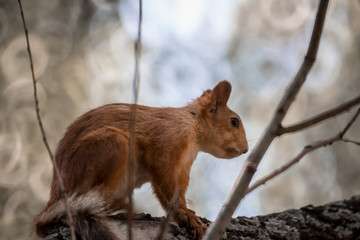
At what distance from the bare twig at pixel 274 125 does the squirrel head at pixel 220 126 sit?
172cm

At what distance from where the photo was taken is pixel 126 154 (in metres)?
2.58

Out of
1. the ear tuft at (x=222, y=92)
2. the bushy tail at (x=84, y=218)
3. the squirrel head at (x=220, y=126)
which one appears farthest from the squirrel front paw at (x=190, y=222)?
the ear tuft at (x=222, y=92)

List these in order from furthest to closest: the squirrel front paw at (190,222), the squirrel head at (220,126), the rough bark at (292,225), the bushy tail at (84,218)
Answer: the squirrel head at (220,126), the squirrel front paw at (190,222), the rough bark at (292,225), the bushy tail at (84,218)

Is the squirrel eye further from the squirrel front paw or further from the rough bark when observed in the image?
the rough bark

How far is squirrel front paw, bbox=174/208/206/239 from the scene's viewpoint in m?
2.49

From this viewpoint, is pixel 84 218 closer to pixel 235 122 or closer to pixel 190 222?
pixel 190 222

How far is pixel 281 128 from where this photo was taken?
5.52ft

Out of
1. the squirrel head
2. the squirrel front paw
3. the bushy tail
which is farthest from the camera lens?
the squirrel head

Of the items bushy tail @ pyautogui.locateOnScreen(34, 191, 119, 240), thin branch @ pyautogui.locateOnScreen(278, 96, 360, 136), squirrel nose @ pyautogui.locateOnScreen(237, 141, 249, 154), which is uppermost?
squirrel nose @ pyautogui.locateOnScreen(237, 141, 249, 154)

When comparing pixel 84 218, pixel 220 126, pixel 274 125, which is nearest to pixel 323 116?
pixel 274 125

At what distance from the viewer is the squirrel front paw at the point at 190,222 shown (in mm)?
2486

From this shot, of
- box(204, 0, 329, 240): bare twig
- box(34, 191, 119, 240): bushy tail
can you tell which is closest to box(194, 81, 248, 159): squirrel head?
box(34, 191, 119, 240): bushy tail

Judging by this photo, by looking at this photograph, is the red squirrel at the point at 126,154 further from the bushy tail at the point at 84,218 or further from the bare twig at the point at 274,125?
the bare twig at the point at 274,125

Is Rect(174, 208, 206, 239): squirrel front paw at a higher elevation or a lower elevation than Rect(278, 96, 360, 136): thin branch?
higher
